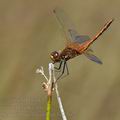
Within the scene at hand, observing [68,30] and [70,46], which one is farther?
[68,30]

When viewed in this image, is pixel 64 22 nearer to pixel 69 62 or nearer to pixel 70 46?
pixel 70 46

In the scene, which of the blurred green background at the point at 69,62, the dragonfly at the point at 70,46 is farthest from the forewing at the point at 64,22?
the blurred green background at the point at 69,62

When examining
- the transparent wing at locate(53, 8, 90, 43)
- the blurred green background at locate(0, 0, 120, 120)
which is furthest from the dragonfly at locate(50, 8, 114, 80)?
the blurred green background at locate(0, 0, 120, 120)

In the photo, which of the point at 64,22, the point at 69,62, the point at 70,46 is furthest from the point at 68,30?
the point at 69,62

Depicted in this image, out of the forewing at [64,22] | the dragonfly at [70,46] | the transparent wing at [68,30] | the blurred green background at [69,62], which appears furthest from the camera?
the blurred green background at [69,62]

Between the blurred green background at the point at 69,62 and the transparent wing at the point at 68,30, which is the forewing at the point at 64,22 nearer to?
the transparent wing at the point at 68,30

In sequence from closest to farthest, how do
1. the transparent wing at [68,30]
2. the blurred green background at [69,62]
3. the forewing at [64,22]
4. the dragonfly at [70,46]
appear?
the dragonfly at [70,46] → the transparent wing at [68,30] → the forewing at [64,22] → the blurred green background at [69,62]

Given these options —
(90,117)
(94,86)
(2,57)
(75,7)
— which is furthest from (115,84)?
(75,7)

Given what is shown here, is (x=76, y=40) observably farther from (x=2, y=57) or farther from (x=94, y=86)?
(x=2, y=57)
